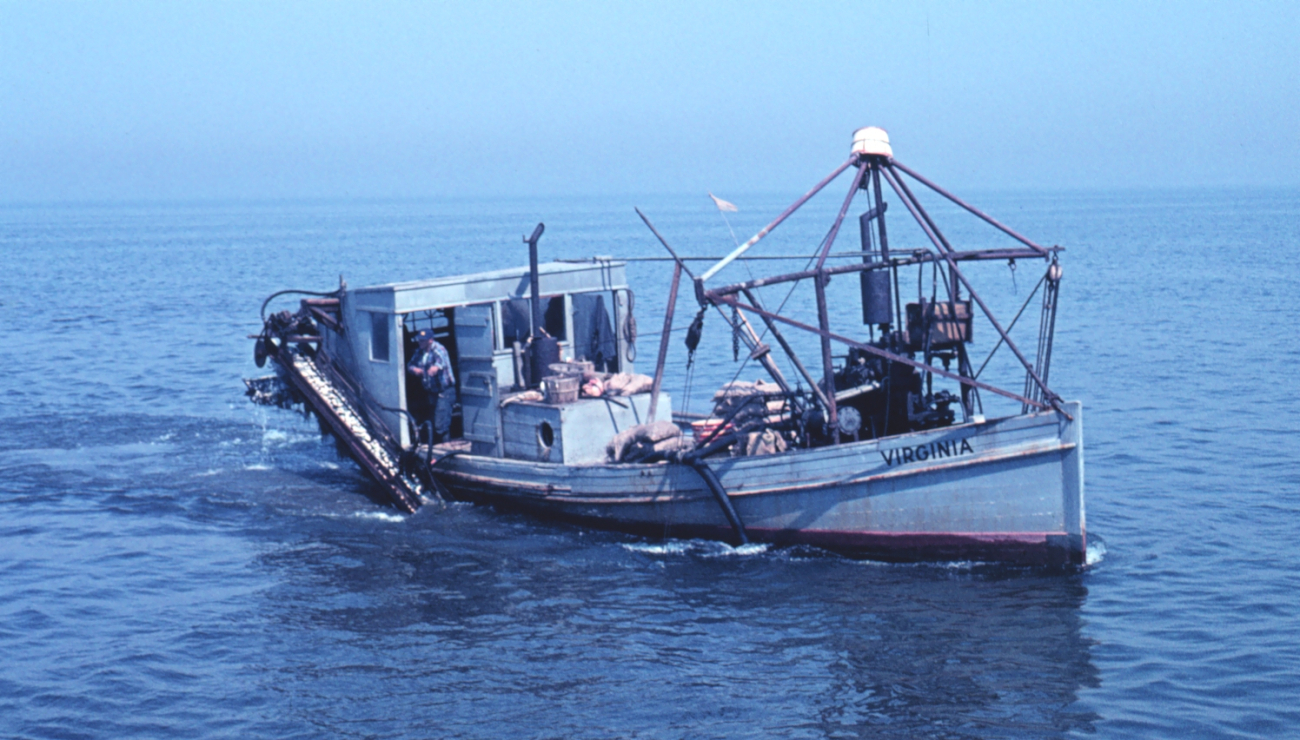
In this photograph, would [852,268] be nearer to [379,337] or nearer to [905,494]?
[905,494]

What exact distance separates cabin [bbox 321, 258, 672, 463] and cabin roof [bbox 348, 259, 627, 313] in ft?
0.05

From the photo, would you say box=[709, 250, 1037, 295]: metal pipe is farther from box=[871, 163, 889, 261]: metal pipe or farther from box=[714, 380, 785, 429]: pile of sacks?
box=[714, 380, 785, 429]: pile of sacks

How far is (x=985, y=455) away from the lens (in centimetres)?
1430

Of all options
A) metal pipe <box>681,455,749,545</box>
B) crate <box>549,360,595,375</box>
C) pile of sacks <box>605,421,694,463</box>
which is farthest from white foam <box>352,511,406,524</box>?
metal pipe <box>681,455,749,545</box>

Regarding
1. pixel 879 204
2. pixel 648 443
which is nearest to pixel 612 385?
pixel 648 443

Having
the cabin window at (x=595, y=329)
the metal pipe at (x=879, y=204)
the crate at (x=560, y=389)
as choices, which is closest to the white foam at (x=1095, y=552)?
the metal pipe at (x=879, y=204)

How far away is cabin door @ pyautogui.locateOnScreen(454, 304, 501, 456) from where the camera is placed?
18.3 m

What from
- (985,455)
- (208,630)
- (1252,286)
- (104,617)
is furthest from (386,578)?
(1252,286)

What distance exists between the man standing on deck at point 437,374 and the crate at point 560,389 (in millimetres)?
1988

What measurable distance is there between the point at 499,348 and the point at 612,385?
1.98m

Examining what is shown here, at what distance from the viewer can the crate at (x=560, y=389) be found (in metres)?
17.1

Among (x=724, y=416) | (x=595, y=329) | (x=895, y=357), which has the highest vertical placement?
(x=595, y=329)

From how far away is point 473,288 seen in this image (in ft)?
60.1

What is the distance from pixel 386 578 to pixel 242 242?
101013 mm
